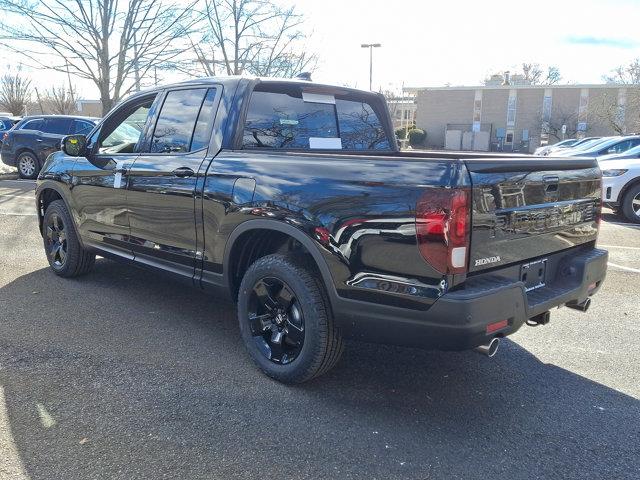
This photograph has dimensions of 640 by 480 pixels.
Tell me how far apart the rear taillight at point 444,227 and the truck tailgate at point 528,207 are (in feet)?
0.25

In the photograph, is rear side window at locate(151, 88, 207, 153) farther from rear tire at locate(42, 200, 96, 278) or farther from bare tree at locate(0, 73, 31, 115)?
bare tree at locate(0, 73, 31, 115)

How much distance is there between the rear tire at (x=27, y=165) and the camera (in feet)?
47.9

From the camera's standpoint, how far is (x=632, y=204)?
996 centimetres

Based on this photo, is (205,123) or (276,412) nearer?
(276,412)

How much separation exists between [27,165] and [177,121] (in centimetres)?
1268

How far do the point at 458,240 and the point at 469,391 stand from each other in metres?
1.25

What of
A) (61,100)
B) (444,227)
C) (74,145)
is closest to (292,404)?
(444,227)

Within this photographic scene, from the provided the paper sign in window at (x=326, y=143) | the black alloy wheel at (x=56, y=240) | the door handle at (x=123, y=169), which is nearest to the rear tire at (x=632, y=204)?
the paper sign in window at (x=326, y=143)

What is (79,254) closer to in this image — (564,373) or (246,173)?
(246,173)

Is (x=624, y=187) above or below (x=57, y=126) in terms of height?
below

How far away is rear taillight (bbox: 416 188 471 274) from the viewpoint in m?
2.56

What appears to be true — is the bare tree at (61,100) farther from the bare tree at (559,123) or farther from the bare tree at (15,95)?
the bare tree at (559,123)

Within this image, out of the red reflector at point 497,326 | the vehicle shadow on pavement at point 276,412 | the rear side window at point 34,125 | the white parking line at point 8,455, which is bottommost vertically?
the vehicle shadow on pavement at point 276,412

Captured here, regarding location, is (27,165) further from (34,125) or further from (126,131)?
(126,131)
